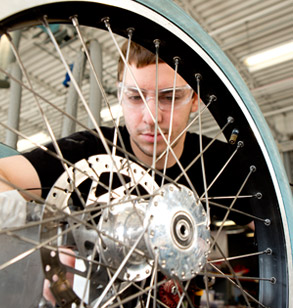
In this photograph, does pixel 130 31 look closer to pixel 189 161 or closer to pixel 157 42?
pixel 157 42

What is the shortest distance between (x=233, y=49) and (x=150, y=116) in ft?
11.6

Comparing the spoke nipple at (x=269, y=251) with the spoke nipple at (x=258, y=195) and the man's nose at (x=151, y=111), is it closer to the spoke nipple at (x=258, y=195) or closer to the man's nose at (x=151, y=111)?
the spoke nipple at (x=258, y=195)

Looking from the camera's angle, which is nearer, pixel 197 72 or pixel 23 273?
pixel 23 273

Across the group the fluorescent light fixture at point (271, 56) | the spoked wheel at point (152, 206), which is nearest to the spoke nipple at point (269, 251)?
the spoked wheel at point (152, 206)

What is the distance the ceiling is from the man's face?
201cm

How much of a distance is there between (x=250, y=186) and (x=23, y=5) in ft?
1.87

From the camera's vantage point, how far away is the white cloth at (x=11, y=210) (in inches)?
19.2

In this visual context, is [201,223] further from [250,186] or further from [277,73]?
[277,73]

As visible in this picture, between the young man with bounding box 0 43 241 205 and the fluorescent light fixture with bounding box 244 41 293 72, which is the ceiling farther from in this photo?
the young man with bounding box 0 43 241 205

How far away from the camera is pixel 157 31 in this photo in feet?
2.13

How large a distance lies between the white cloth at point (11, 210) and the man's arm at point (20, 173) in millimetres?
131

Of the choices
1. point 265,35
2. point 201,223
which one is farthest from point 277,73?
point 201,223

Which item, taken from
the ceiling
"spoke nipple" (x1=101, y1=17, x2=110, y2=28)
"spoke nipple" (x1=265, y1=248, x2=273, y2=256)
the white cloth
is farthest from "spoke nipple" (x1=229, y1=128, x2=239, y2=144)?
the ceiling

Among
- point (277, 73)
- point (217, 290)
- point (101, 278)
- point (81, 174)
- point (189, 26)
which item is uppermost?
point (277, 73)
